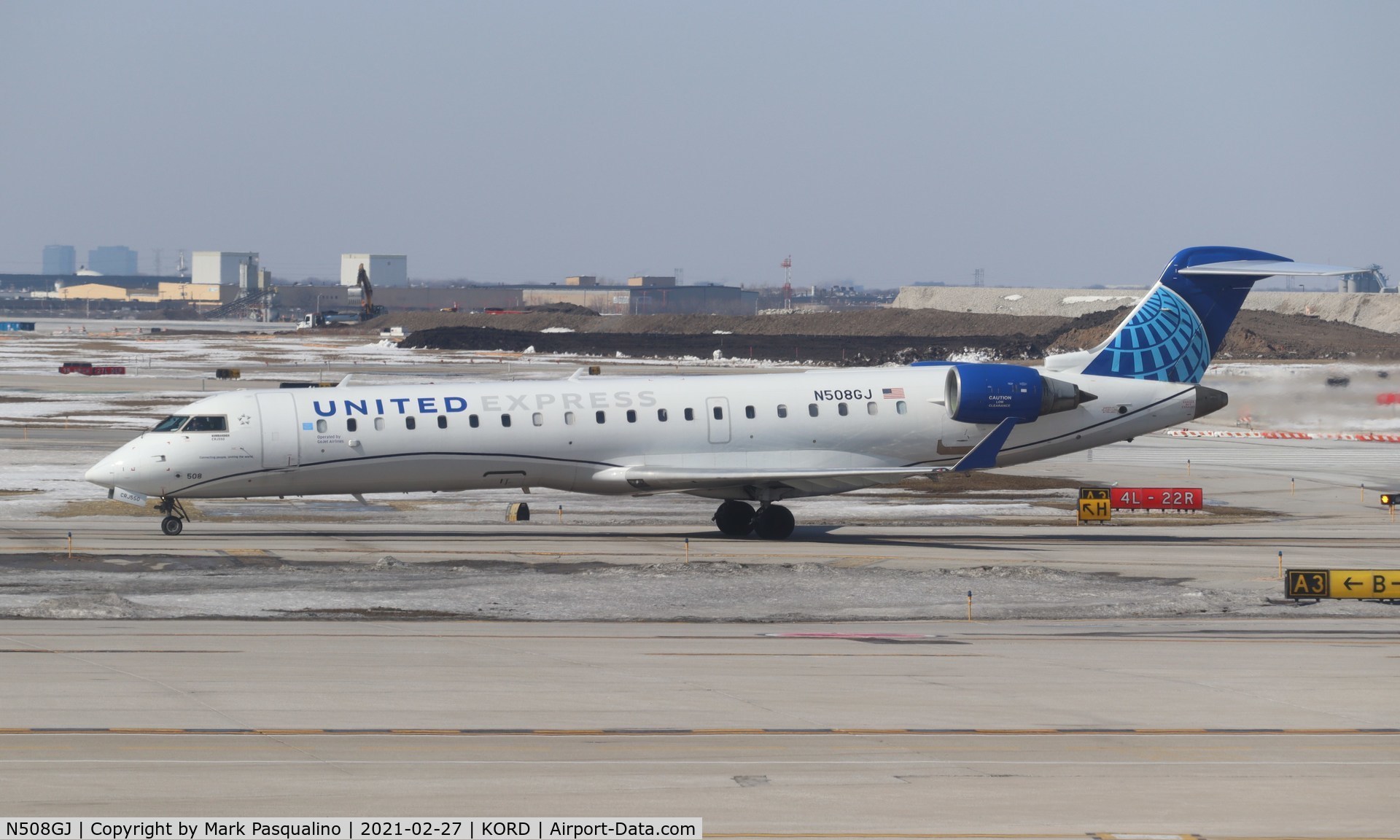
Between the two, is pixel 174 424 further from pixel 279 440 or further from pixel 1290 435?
pixel 1290 435

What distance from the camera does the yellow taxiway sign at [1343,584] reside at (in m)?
27.0

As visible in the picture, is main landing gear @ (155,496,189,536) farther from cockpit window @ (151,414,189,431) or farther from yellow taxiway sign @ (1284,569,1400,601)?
yellow taxiway sign @ (1284,569,1400,601)

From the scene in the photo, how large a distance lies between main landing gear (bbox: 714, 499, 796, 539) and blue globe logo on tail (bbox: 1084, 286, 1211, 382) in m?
8.29

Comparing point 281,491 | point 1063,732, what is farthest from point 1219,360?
point 1063,732

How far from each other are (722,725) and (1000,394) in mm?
19106

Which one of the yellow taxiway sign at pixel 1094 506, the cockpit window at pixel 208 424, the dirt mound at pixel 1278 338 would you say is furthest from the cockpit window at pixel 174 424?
the dirt mound at pixel 1278 338

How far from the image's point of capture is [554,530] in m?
35.8

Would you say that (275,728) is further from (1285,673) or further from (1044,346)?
(1044,346)

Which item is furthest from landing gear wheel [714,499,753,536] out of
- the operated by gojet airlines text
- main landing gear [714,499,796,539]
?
the operated by gojet airlines text

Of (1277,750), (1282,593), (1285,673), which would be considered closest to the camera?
(1277,750)

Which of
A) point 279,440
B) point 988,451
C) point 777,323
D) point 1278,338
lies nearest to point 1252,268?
point 988,451

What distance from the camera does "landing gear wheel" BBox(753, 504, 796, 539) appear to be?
3444 centimetres

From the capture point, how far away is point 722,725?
55.5 ft

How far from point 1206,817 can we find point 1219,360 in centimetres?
9594
